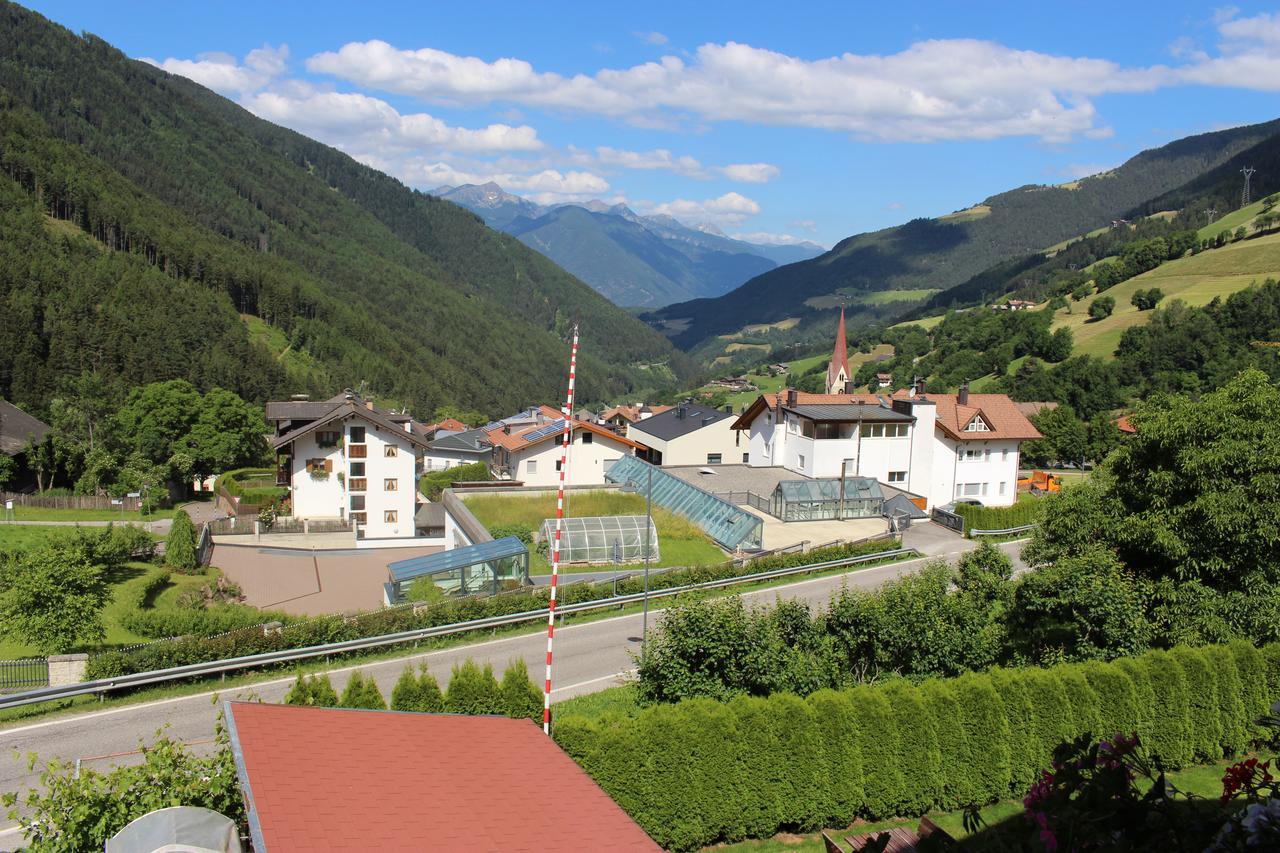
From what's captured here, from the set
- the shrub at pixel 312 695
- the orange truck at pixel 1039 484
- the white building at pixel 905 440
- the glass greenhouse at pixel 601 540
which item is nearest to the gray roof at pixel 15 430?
the glass greenhouse at pixel 601 540

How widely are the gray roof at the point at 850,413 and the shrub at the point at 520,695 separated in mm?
37048

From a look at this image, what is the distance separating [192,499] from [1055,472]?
285 ft

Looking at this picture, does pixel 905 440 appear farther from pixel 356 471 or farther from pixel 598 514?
pixel 356 471

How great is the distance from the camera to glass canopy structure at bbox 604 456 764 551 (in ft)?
128

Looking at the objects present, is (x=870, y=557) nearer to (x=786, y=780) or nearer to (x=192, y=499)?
(x=786, y=780)

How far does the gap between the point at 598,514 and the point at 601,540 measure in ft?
23.6

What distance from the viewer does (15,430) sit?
76.3 metres

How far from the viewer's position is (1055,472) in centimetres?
8938

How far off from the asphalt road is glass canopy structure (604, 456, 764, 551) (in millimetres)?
5987

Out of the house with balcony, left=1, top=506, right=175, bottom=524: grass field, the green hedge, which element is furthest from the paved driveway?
the green hedge

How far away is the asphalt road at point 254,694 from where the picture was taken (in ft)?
58.1

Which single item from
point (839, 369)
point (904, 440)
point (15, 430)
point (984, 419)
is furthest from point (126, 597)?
point (839, 369)

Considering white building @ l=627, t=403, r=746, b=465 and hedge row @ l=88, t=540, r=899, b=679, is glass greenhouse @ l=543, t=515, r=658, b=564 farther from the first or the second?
white building @ l=627, t=403, r=746, b=465

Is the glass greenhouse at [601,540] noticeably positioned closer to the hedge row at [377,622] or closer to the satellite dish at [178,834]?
the hedge row at [377,622]
